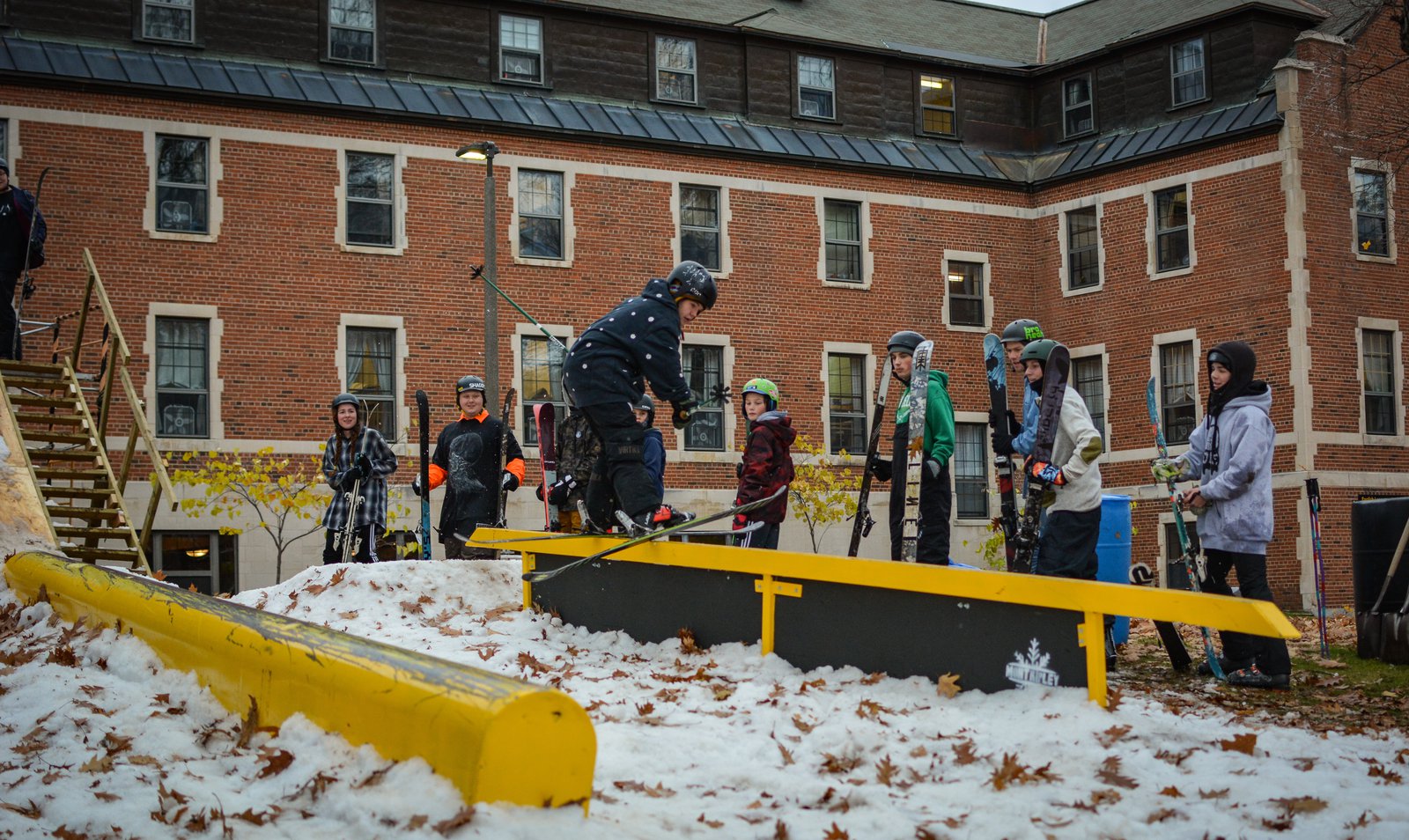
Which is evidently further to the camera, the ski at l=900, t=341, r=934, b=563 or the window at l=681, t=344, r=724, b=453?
the window at l=681, t=344, r=724, b=453

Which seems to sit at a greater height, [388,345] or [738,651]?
[388,345]

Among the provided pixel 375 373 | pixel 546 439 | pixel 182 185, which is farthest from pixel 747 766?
pixel 182 185

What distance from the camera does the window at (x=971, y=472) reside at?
3028cm

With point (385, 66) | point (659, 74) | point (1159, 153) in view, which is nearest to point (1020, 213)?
point (1159, 153)

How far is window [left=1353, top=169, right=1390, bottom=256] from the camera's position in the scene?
2784 cm

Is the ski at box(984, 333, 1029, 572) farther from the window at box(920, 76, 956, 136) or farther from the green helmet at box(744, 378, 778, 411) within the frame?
the window at box(920, 76, 956, 136)

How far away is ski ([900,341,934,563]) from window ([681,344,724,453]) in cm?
1829

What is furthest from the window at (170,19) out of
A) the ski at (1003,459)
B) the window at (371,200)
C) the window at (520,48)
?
the ski at (1003,459)

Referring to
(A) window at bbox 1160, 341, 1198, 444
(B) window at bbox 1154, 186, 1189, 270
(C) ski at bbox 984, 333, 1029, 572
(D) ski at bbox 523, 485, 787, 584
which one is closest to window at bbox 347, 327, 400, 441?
(A) window at bbox 1160, 341, 1198, 444

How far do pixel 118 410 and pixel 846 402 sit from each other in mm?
14241

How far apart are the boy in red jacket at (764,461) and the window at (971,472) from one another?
19.5m

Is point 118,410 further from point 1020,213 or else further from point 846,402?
point 1020,213

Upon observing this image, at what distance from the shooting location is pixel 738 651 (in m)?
7.84

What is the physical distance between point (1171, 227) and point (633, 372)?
73.8 feet
